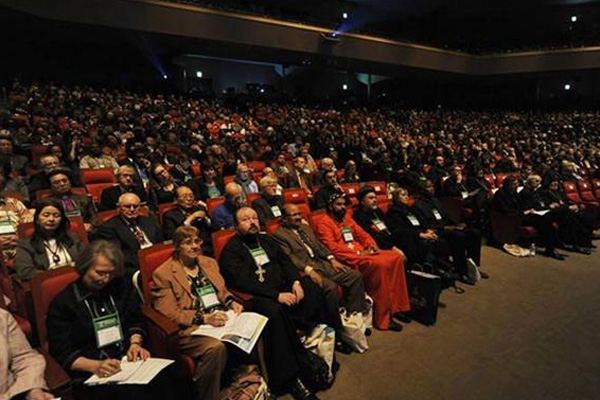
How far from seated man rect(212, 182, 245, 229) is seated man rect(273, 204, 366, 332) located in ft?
2.08

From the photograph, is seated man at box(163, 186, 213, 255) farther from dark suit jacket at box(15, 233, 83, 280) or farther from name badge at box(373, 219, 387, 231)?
name badge at box(373, 219, 387, 231)

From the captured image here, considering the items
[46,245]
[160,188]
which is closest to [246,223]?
[46,245]

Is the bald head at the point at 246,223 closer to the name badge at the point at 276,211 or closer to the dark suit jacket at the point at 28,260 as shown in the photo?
the dark suit jacket at the point at 28,260

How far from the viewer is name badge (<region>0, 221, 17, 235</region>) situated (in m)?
3.01

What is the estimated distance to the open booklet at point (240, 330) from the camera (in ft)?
6.63

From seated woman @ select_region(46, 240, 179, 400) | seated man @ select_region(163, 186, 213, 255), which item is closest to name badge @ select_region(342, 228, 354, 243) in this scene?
seated man @ select_region(163, 186, 213, 255)

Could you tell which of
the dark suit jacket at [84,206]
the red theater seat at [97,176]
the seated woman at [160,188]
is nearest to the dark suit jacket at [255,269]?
the dark suit jacket at [84,206]

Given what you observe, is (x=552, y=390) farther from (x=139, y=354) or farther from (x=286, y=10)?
(x=286, y=10)

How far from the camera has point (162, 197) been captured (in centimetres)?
435

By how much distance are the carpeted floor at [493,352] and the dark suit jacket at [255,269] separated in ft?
2.28

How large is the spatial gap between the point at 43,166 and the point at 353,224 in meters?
3.44

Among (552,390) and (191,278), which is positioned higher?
(191,278)

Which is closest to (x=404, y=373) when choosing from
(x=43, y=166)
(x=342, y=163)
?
(x=43, y=166)

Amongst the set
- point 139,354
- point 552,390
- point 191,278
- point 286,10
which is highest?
point 286,10
